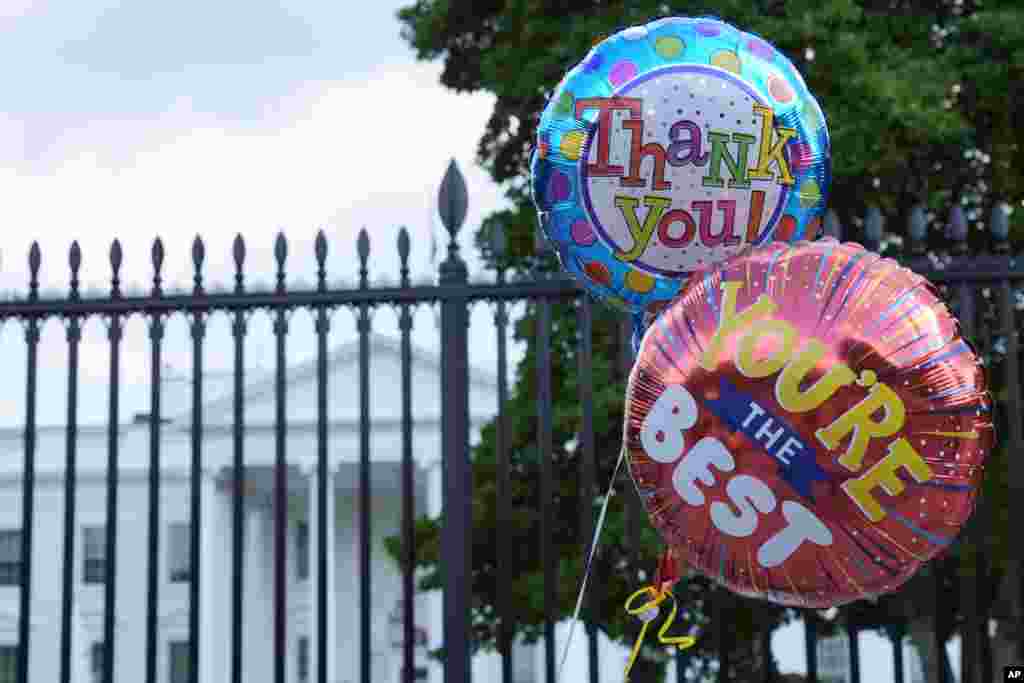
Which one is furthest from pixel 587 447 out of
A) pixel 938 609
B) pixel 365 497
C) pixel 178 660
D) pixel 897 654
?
pixel 178 660

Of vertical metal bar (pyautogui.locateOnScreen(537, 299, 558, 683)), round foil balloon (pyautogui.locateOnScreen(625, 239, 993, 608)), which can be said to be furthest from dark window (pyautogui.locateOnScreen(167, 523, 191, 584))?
round foil balloon (pyautogui.locateOnScreen(625, 239, 993, 608))

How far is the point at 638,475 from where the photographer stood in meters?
3.46

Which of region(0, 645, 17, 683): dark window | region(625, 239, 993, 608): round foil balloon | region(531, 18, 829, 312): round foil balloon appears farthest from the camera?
region(0, 645, 17, 683): dark window

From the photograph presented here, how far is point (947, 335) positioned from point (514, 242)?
7.42 m

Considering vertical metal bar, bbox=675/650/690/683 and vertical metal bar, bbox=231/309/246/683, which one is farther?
vertical metal bar, bbox=231/309/246/683

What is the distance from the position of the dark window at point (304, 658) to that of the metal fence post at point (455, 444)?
22827 mm

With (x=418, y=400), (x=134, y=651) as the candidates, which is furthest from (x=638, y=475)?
(x=134, y=651)

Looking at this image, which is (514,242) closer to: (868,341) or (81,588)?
(868,341)

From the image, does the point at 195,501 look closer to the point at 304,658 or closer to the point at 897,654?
the point at 897,654

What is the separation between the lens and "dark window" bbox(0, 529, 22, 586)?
27069 mm

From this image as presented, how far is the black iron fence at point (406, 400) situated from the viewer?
500 cm

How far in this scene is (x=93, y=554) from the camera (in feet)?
88.2

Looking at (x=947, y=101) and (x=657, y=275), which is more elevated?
(x=947, y=101)

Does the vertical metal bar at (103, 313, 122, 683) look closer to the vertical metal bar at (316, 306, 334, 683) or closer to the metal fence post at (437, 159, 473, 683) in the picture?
the vertical metal bar at (316, 306, 334, 683)
